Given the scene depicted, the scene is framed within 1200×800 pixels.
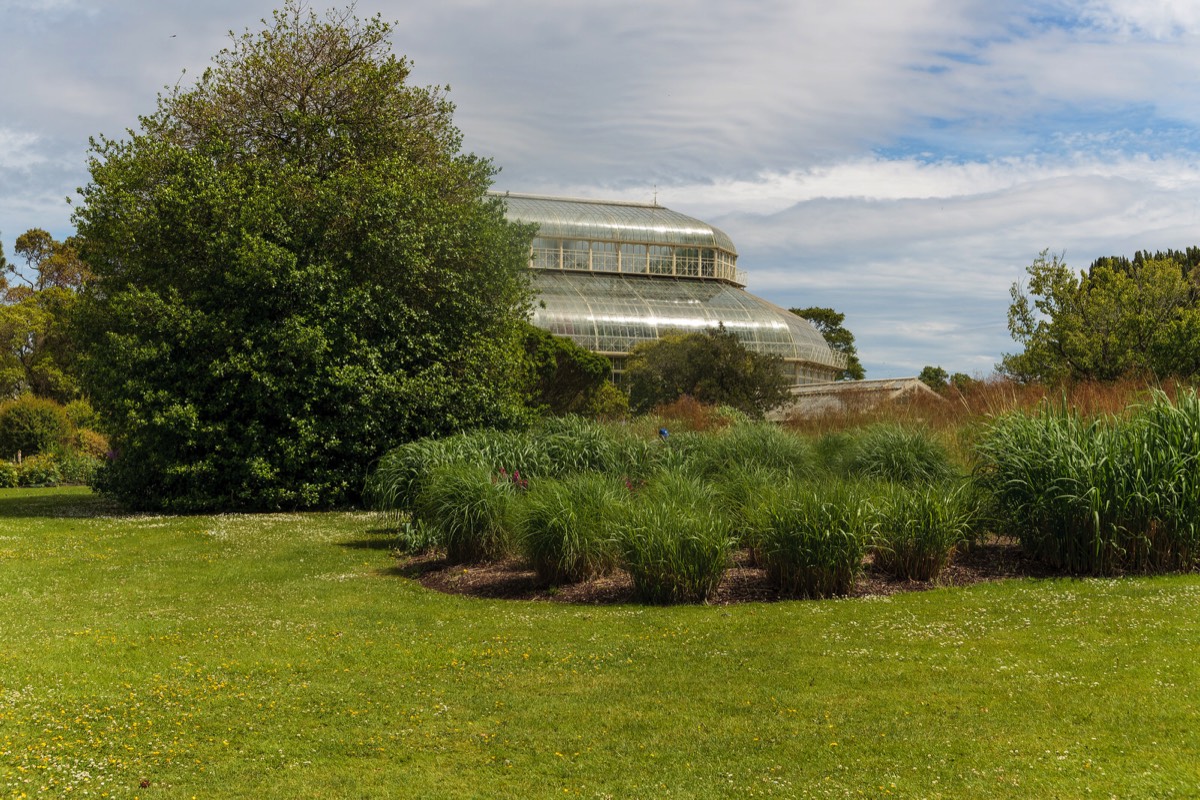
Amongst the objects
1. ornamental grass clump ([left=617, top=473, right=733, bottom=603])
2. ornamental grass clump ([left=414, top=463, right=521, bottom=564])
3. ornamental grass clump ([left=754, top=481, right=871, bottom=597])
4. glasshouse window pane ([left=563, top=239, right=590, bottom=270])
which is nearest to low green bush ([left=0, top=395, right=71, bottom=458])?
ornamental grass clump ([left=414, top=463, right=521, bottom=564])

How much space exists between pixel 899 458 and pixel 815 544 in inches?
178

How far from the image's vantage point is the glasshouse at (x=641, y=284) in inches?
2094

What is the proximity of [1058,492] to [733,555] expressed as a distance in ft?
11.6

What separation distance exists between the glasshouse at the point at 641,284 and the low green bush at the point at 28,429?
2331 centimetres

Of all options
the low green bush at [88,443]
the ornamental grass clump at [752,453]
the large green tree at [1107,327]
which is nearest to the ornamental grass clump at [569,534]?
the ornamental grass clump at [752,453]

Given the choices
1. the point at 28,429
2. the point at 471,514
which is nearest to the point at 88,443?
the point at 28,429

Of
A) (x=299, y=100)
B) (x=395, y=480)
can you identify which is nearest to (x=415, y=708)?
(x=395, y=480)

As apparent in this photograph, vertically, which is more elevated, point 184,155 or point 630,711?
point 184,155

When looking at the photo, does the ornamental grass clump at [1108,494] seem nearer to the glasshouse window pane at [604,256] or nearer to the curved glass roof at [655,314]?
the curved glass roof at [655,314]

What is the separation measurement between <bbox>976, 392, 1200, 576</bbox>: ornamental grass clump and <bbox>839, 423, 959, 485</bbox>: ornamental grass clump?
2.36 metres

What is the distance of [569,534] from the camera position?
11.2m

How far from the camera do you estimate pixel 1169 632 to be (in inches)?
325

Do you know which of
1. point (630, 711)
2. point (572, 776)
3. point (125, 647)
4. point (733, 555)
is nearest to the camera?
point (572, 776)

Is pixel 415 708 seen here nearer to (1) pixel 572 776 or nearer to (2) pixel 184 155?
(1) pixel 572 776
